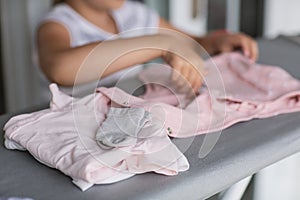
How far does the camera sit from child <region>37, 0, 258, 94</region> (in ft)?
2.96

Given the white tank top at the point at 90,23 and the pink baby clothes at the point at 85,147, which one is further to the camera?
the white tank top at the point at 90,23

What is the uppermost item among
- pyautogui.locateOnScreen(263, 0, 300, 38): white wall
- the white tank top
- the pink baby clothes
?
the pink baby clothes

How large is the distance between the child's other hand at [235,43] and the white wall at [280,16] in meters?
1.01

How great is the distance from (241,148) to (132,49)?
0.27m

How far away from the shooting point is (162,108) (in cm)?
76

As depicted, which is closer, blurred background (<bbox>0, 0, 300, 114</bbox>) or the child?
the child

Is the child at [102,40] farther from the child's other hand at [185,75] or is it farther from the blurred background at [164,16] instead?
the blurred background at [164,16]

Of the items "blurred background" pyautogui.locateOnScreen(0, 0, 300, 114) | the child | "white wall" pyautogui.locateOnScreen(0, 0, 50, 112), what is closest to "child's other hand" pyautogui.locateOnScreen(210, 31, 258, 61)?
the child

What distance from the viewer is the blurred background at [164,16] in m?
1.68

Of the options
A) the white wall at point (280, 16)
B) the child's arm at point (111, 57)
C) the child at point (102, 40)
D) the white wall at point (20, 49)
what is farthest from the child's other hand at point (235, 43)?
the white wall at point (280, 16)

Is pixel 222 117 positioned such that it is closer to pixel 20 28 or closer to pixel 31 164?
pixel 31 164

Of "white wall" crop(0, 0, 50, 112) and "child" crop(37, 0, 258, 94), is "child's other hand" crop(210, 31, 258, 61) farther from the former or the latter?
"white wall" crop(0, 0, 50, 112)

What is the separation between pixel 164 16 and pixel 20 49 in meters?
0.55

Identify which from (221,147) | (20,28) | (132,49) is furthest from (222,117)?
(20,28)
